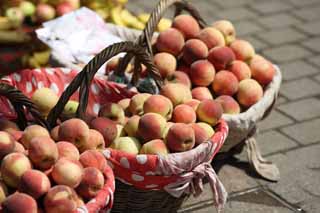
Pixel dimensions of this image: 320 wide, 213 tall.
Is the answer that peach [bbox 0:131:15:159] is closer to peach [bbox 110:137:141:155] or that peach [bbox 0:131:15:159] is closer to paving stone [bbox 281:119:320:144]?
peach [bbox 110:137:141:155]

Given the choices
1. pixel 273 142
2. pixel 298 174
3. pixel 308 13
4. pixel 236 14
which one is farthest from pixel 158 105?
pixel 308 13

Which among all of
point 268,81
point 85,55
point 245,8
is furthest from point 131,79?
point 245,8

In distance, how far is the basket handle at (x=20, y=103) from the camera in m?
2.55

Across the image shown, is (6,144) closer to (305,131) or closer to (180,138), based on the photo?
(180,138)

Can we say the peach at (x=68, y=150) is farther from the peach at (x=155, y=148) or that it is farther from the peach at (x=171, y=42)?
the peach at (x=171, y=42)

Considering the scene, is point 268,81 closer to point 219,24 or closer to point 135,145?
point 219,24

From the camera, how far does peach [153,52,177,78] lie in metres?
3.37

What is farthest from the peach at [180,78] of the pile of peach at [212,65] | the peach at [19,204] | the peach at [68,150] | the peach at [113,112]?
the peach at [19,204]

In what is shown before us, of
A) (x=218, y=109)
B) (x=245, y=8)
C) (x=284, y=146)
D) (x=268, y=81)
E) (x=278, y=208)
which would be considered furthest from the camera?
(x=245, y=8)

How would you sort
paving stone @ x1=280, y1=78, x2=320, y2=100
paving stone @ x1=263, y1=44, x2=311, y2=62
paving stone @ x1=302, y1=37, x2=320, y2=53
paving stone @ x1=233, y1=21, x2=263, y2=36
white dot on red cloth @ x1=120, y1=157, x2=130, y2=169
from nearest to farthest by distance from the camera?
white dot on red cloth @ x1=120, y1=157, x2=130, y2=169 → paving stone @ x1=280, y1=78, x2=320, y2=100 → paving stone @ x1=263, y1=44, x2=311, y2=62 → paving stone @ x1=302, y1=37, x2=320, y2=53 → paving stone @ x1=233, y1=21, x2=263, y2=36

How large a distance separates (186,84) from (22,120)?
91 cm

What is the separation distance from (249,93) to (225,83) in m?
0.13

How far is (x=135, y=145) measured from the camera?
9.16ft

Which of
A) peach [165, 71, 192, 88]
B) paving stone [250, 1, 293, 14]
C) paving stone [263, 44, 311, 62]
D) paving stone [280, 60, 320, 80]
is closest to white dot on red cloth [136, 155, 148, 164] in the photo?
peach [165, 71, 192, 88]
